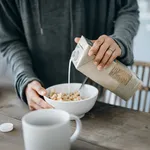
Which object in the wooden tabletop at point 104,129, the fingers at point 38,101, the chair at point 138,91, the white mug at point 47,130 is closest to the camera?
the white mug at point 47,130

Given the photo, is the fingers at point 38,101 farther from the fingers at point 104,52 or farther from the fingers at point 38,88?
the fingers at point 104,52

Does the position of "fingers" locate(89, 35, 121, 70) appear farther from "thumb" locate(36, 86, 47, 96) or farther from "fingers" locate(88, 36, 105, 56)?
"thumb" locate(36, 86, 47, 96)

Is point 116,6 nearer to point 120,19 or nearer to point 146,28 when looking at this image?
point 120,19

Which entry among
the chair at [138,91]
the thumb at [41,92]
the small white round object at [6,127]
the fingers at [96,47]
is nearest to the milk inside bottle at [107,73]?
the fingers at [96,47]

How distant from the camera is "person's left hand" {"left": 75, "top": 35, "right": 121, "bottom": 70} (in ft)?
2.42

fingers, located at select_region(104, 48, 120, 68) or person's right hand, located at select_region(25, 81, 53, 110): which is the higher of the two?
fingers, located at select_region(104, 48, 120, 68)

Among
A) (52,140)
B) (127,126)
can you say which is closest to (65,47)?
(127,126)

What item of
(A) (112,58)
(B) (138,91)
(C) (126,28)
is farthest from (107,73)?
(B) (138,91)

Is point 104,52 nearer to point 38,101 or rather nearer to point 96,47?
point 96,47

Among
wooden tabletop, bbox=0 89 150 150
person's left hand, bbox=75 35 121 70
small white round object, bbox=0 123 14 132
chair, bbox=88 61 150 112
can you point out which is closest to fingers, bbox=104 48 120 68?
person's left hand, bbox=75 35 121 70

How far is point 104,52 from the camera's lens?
0.76m

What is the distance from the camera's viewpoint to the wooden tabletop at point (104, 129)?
659 mm

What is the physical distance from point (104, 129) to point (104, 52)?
0.69ft

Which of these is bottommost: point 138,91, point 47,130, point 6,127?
point 138,91
